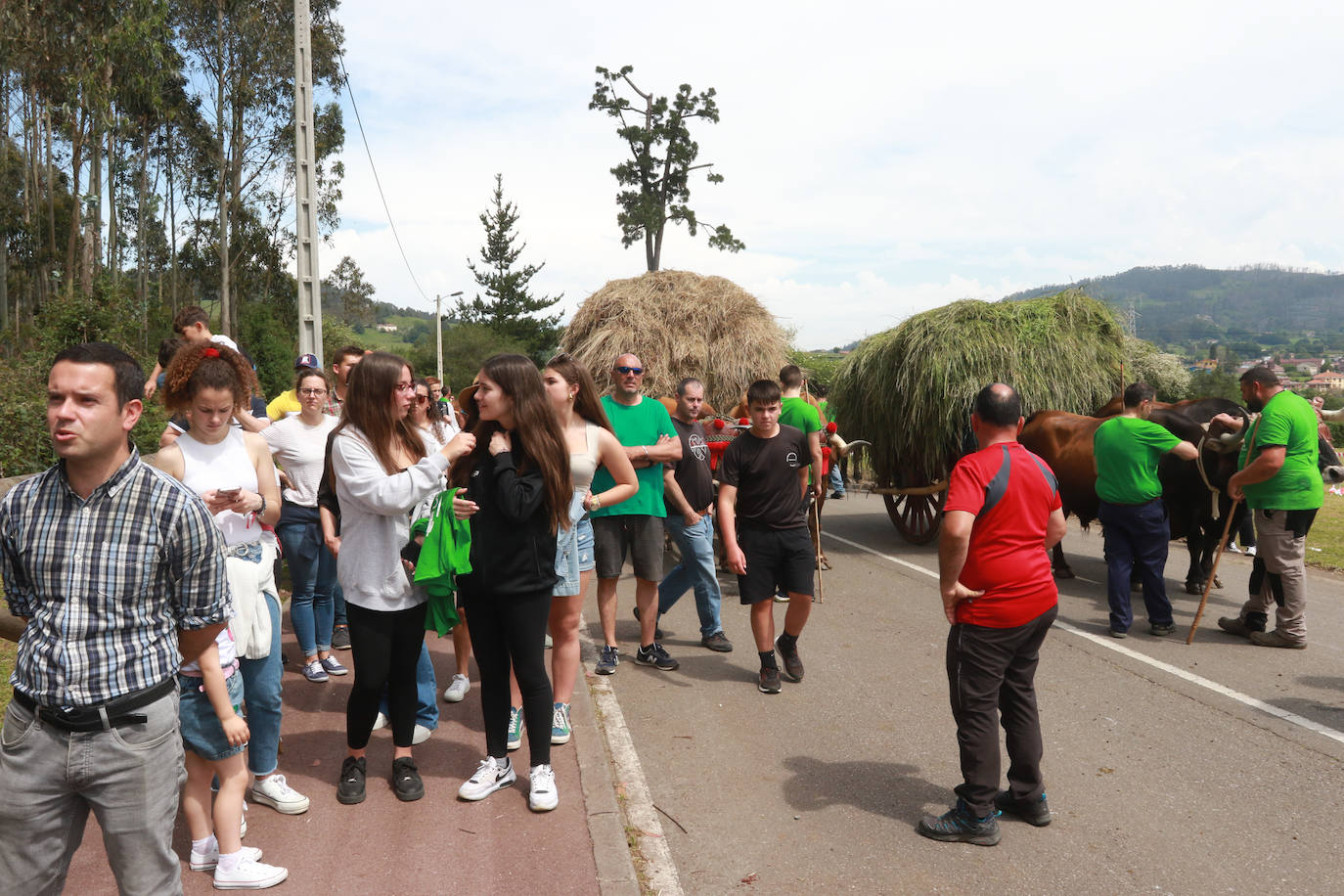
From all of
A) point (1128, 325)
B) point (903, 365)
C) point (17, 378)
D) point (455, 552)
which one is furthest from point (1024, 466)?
point (17, 378)

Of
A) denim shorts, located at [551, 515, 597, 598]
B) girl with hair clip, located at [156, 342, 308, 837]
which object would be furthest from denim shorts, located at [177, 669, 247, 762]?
denim shorts, located at [551, 515, 597, 598]

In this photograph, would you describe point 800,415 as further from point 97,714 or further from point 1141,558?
point 97,714

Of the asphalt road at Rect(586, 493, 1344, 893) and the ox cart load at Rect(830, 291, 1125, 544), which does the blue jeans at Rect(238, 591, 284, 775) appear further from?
the ox cart load at Rect(830, 291, 1125, 544)

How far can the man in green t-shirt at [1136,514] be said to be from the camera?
6.66 m

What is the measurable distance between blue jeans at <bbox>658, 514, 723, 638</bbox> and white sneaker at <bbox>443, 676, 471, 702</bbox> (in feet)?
5.28

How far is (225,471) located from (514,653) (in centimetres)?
139

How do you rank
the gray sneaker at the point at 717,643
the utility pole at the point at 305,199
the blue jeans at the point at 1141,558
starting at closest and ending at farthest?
the gray sneaker at the point at 717,643
the blue jeans at the point at 1141,558
the utility pole at the point at 305,199

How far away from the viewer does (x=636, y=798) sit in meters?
4.10

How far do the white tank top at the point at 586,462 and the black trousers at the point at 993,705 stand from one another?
1.86 meters

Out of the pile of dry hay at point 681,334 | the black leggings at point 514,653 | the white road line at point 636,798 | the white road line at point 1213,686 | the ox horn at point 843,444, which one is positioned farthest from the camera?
the pile of dry hay at point 681,334

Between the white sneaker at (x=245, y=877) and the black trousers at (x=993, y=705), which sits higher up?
the black trousers at (x=993, y=705)

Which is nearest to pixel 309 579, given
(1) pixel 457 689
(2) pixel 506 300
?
(1) pixel 457 689

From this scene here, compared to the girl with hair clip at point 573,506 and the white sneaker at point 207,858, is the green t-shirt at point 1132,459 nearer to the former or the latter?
the girl with hair clip at point 573,506

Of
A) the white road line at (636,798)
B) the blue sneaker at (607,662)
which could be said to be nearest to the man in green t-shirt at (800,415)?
the blue sneaker at (607,662)
